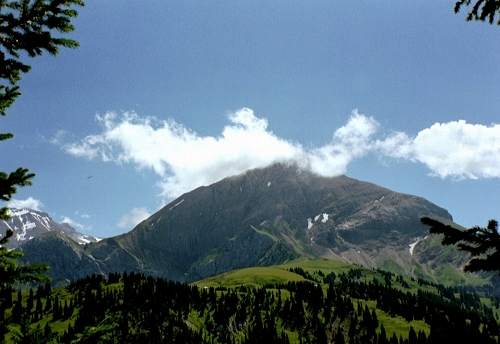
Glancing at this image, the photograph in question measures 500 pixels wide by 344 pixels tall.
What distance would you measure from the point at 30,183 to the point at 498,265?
1006cm

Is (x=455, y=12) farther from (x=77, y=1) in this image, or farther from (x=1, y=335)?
(x=1, y=335)

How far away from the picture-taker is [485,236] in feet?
24.3

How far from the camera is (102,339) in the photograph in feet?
41.4

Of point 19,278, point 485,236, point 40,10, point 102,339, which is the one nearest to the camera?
point 485,236

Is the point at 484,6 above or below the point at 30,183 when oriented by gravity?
above

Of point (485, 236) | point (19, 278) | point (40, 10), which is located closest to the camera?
point (485, 236)

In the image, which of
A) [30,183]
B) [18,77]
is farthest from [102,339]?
[18,77]

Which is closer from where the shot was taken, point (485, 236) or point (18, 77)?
point (485, 236)

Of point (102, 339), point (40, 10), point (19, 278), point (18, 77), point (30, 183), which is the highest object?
point (40, 10)

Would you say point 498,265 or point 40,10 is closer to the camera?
point 498,265

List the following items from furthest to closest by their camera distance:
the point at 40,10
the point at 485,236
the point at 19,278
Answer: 1. the point at 19,278
2. the point at 40,10
3. the point at 485,236

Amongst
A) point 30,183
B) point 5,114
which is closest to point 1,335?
point 30,183

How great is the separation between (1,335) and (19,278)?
4.87 feet

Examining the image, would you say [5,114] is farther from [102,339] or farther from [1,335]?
[102,339]
